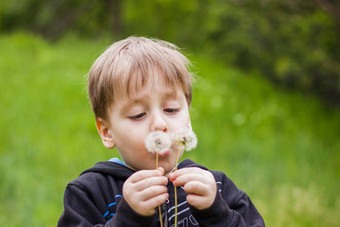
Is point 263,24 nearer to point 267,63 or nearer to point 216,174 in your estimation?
point 267,63

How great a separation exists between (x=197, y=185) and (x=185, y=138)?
170 mm

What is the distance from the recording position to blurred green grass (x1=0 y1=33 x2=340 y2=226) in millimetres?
4262

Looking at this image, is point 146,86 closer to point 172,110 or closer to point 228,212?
point 172,110

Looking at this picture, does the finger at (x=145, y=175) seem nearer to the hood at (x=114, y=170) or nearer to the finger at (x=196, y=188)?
the finger at (x=196, y=188)

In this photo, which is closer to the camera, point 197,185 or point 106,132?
point 197,185

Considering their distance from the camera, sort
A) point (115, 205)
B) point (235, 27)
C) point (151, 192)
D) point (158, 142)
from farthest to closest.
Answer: point (235, 27) → point (115, 205) → point (158, 142) → point (151, 192)

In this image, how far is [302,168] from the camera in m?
5.07

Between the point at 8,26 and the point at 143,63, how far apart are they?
577 inches

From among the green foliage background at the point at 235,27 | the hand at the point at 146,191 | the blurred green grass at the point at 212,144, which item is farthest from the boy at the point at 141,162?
the green foliage background at the point at 235,27

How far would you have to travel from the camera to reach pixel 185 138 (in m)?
1.55

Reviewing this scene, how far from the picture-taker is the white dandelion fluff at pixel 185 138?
1.54 meters

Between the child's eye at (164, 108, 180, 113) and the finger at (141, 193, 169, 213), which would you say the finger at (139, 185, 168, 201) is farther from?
the child's eye at (164, 108, 180, 113)

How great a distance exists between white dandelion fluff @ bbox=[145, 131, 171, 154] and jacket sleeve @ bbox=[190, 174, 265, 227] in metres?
0.22

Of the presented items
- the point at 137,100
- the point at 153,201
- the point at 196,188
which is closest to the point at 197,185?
the point at 196,188
